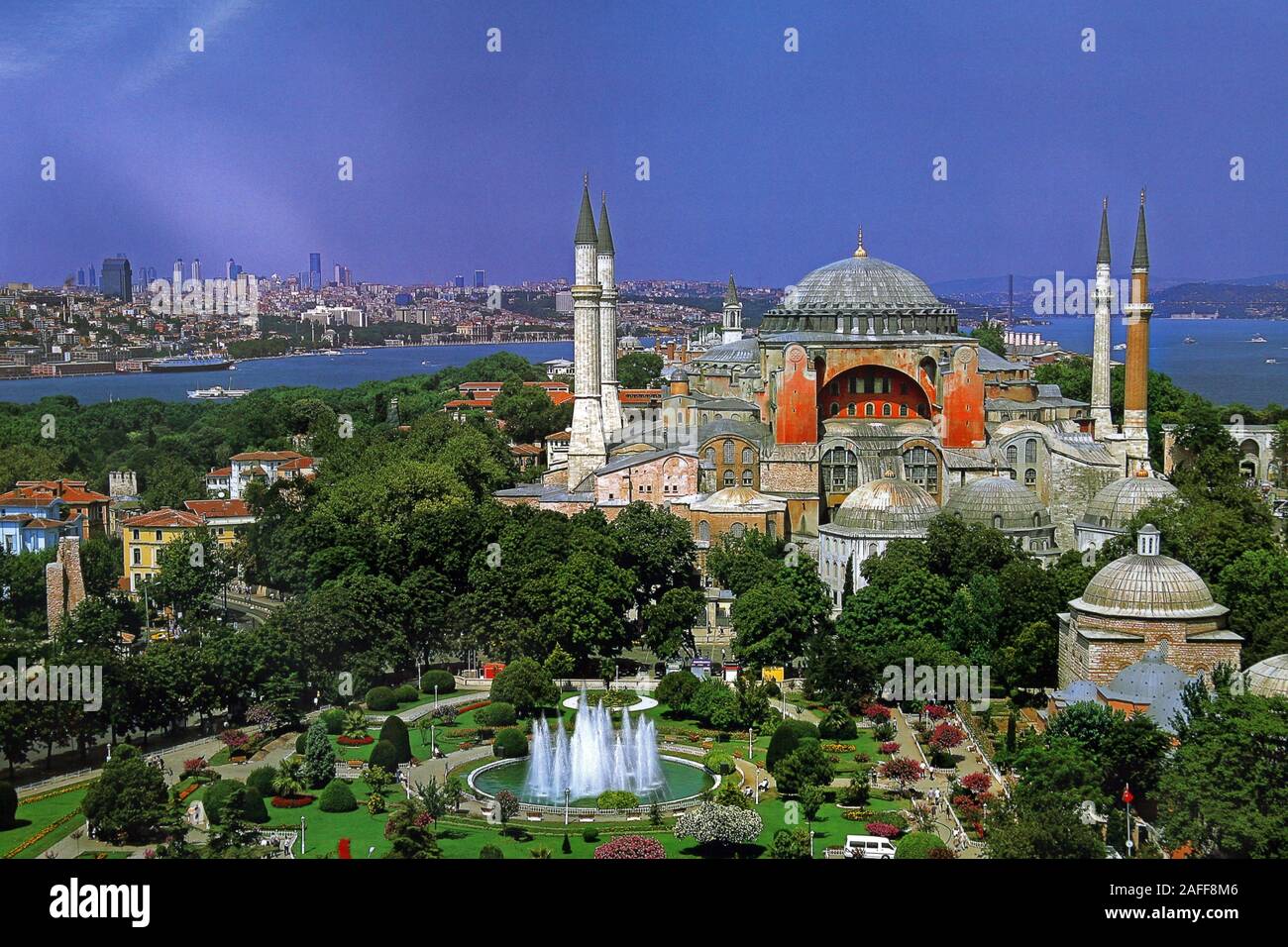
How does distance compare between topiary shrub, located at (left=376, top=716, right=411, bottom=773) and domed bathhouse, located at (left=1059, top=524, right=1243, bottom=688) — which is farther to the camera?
domed bathhouse, located at (left=1059, top=524, right=1243, bottom=688)

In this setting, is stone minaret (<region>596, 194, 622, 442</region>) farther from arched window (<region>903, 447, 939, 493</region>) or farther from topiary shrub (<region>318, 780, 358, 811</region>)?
topiary shrub (<region>318, 780, 358, 811</region>)

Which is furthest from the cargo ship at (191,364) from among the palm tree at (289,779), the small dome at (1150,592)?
the small dome at (1150,592)

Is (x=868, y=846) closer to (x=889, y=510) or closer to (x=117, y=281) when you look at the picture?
(x=889, y=510)

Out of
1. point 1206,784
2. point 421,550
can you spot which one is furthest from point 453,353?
point 1206,784

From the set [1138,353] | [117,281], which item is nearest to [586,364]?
[1138,353]

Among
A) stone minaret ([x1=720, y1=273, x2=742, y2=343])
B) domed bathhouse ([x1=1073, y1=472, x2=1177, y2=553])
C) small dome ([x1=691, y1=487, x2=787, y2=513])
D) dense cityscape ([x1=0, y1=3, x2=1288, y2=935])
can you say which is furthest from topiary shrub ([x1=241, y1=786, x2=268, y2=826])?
stone minaret ([x1=720, y1=273, x2=742, y2=343])
